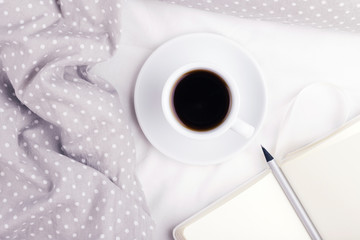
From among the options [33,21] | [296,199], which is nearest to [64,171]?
[33,21]

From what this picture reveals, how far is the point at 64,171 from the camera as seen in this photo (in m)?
0.47

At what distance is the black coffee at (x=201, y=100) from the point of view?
1.57ft

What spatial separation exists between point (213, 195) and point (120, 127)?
15 cm

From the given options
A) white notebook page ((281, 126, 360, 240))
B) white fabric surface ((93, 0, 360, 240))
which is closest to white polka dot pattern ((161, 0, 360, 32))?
white fabric surface ((93, 0, 360, 240))

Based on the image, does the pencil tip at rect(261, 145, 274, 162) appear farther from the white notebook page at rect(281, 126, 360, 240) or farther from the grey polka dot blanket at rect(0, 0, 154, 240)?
the grey polka dot blanket at rect(0, 0, 154, 240)

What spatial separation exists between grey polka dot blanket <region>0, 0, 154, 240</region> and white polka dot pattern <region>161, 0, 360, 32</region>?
12cm

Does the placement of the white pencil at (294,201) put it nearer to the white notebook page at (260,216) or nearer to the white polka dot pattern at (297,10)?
the white notebook page at (260,216)

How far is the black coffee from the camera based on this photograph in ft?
1.57

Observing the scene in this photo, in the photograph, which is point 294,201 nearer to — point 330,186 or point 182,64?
point 330,186

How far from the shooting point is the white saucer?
508 millimetres

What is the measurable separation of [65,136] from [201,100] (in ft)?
0.52

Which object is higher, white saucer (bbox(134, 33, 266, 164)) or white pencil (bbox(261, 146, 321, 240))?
white saucer (bbox(134, 33, 266, 164))

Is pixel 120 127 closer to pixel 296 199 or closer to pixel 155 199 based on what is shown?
pixel 155 199

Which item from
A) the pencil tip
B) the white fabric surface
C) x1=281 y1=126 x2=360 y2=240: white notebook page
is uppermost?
the white fabric surface
